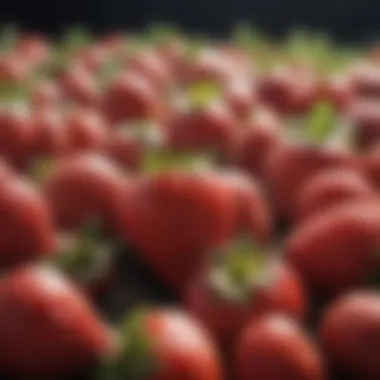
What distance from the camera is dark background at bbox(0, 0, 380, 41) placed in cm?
200

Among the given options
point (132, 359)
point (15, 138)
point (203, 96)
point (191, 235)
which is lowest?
point (132, 359)

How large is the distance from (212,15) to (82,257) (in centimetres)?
148

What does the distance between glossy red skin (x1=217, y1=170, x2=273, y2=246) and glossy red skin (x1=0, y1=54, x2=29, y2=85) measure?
371 mm

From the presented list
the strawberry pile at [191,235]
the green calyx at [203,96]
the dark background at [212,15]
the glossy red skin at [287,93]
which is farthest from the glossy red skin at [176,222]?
the dark background at [212,15]

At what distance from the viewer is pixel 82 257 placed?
64 centimetres

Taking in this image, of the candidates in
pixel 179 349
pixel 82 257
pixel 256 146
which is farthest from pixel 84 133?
pixel 179 349

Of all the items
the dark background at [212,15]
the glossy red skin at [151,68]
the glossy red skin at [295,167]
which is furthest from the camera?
the dark background at [212,15]

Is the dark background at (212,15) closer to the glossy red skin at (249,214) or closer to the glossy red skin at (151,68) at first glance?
the glossy red skin at (151,68)

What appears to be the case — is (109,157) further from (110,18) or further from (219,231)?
(110,18)

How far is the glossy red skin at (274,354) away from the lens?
58 centimetres

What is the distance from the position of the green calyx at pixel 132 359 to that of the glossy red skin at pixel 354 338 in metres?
0.12

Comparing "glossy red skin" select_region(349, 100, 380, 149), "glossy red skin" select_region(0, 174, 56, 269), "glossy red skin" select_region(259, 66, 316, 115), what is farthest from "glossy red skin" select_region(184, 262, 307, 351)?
"glossy red skin" select_region(259, 66, 316, 115)

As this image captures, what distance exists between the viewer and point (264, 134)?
889 millimetres

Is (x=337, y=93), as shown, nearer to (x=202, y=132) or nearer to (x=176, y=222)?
(x=202, y=132)
